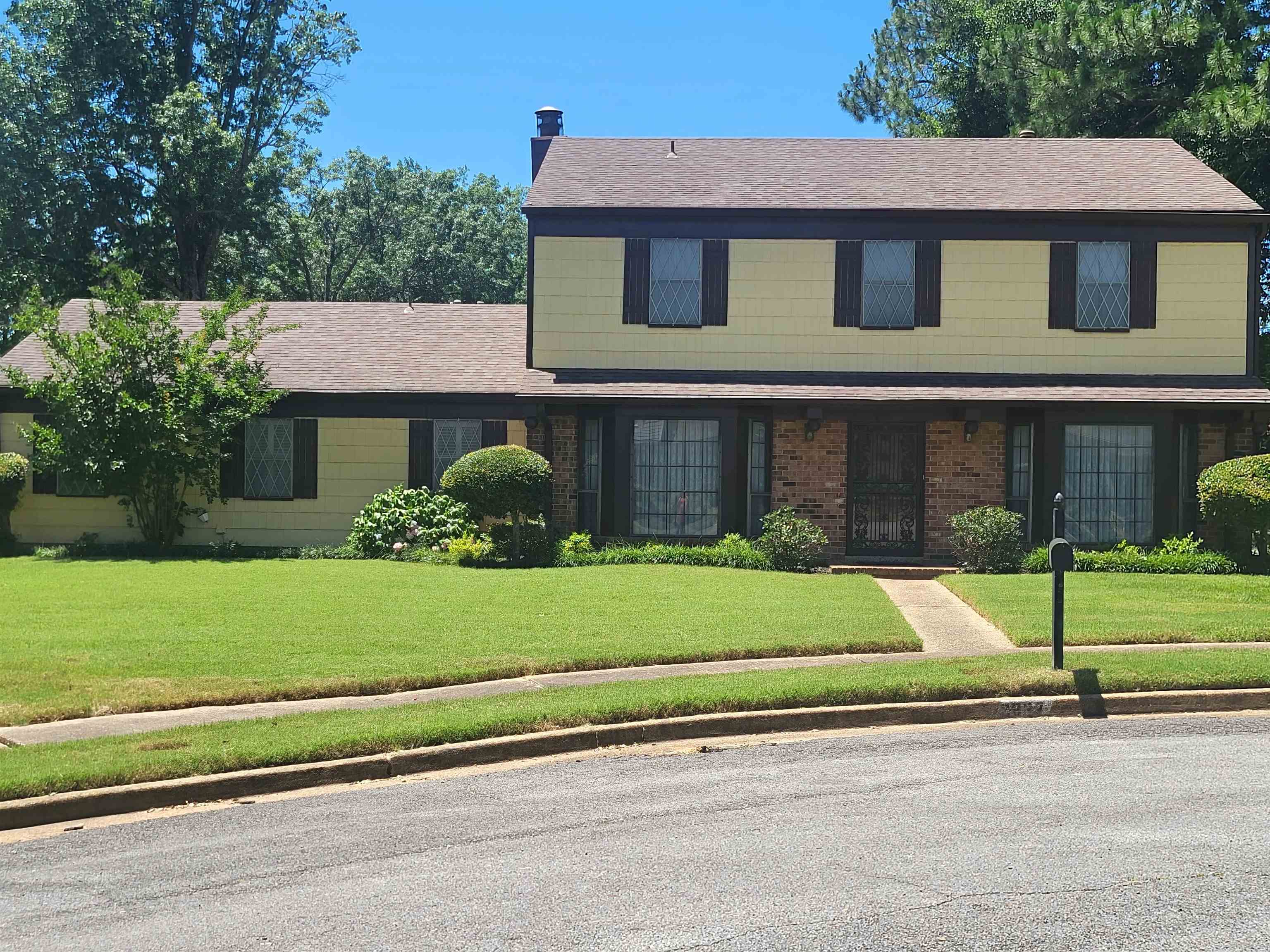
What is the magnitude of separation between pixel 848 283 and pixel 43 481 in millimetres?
14147

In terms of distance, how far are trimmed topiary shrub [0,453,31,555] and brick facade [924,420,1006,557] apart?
15.1 meters

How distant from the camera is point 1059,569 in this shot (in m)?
10.9

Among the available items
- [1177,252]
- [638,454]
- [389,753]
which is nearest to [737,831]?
[389,753]

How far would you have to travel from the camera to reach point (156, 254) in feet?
128

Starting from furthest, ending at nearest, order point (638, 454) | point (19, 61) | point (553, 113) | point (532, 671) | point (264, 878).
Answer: point (19, 61) → point (553, 113) → point (638, 454) → point (532, 671) → point (264, 878)

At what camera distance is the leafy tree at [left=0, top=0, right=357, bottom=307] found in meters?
36.2

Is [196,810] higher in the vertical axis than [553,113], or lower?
lower

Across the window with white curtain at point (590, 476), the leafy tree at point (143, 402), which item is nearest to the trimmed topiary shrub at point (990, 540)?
the window with white curtain at point (590, 476)

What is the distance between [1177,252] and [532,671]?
1509 cm

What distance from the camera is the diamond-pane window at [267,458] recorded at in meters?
22.9

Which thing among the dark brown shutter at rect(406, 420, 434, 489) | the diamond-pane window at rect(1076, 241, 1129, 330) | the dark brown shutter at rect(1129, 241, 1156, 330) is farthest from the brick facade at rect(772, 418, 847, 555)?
the dark brown shutter at rect(406, 420, 434, 489)

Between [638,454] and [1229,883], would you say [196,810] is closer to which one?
[1229,883]

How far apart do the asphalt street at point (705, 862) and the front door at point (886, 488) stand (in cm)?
1245

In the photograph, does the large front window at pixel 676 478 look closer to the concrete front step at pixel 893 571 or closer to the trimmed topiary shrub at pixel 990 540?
the concrete front step at pixel 893 571
